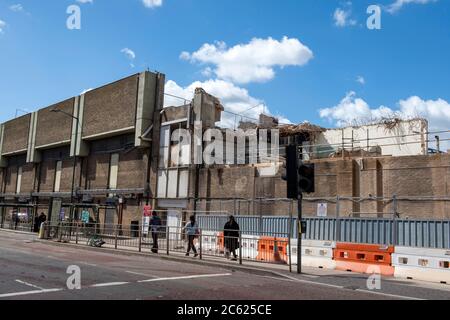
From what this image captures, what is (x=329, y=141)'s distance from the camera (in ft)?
114

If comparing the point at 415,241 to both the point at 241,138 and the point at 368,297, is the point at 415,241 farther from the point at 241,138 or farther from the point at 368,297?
the point at 241,138

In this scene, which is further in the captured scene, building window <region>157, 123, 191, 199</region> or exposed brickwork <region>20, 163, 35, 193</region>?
exposed brickwork <region>20, 163, 35, 193</region>

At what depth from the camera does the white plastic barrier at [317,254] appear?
Result: 1543cm

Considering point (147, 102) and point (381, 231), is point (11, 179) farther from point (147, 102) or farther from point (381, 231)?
point (381, 231)

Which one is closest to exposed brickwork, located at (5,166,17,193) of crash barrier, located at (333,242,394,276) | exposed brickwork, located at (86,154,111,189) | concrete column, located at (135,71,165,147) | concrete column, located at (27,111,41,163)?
concrete column, located at (27,111,41,163)

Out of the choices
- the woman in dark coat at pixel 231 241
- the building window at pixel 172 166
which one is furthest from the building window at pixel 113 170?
the woman in dark coat at pixel 231 241

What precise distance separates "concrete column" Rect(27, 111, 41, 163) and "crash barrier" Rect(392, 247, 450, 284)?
45.0 meters

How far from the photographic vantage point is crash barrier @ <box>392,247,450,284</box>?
12719 mm

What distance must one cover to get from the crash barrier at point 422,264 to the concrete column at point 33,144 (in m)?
45.0

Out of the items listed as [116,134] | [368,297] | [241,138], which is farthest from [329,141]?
[368,297]

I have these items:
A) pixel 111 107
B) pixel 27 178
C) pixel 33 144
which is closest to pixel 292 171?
pixel 111 107

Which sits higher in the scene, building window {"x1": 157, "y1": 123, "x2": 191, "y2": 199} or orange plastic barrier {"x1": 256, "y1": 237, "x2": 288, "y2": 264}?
building window {"x1": 157, "y1": 123, "x2": 191, "y2": 199}

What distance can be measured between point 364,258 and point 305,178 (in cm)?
359

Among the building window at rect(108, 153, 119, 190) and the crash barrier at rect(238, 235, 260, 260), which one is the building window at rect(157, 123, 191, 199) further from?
the crash barrier at rect(238, 235, 260, 260)
